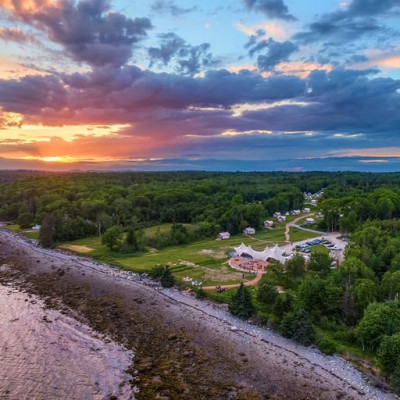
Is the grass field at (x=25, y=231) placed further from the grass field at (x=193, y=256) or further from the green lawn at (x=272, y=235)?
the green lawn at (x=272, y=235)

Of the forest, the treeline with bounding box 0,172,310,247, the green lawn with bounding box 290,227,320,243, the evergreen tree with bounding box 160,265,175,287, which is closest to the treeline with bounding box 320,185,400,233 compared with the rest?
the forest

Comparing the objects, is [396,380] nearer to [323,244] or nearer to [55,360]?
[55,360]

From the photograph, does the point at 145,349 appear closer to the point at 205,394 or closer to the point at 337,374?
the point at 205,394

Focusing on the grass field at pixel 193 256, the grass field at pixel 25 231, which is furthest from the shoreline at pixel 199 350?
the grass field at pixel 25 231

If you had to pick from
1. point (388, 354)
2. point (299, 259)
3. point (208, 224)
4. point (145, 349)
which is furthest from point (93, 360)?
point (208, 224)

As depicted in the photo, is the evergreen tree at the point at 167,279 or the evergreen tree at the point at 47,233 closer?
the evergreen tree at the point at 167,279

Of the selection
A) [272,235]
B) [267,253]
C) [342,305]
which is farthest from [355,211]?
[342,305]

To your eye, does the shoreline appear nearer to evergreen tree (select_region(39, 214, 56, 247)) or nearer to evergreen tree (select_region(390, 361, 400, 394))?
evergreen tree (select_region(390, 361, 400, 394))
